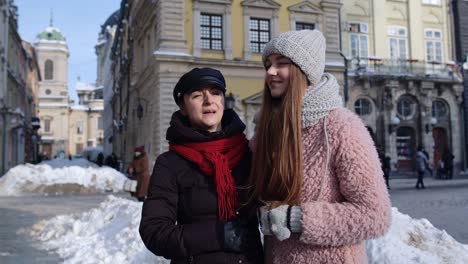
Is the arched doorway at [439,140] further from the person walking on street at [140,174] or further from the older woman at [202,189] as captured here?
the older woman at [202,189]

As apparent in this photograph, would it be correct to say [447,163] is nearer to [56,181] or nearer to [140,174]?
[140,174]

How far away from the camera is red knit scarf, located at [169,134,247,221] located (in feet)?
7.29

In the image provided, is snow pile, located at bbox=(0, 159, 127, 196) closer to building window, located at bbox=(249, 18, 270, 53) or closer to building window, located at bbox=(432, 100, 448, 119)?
building window, located at bbox=(249, 18, 270, 53)

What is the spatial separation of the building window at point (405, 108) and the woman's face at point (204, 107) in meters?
29.0

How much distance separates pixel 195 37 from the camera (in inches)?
926

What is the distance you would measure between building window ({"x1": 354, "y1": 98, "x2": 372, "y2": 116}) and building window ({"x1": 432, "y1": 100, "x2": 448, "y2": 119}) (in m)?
5.15

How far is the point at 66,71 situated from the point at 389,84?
7872cm

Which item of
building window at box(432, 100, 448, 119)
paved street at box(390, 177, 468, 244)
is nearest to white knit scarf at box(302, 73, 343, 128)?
paved street at box(390, 177, 468, 244)

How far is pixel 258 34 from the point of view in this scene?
2502cm

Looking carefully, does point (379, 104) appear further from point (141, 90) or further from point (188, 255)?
point (188, 255)

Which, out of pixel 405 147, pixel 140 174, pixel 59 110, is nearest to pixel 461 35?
pixel 405 147

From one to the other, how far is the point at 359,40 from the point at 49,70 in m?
76.5

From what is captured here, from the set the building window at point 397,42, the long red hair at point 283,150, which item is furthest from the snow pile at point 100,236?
the building window at point 397,42

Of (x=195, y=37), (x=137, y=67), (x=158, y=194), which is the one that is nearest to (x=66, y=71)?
(x=137, y=67)
